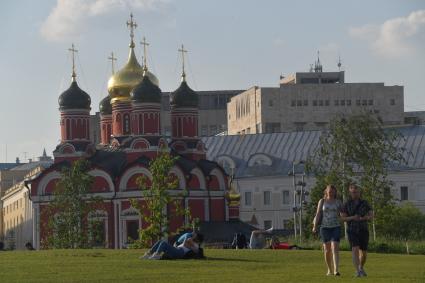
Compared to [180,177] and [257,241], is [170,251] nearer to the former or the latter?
[257,241]

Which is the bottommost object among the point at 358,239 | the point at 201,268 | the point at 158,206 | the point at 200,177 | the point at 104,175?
the point at 201,268

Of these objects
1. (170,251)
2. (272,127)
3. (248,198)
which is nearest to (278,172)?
(248,198)

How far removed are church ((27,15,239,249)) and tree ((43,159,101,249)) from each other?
37.9ft

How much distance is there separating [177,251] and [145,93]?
A: 58463mm

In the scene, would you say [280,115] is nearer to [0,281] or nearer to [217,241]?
[217,241]

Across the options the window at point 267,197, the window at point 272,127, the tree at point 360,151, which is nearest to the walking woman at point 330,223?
the tree at point 360,151

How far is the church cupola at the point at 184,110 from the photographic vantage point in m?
103

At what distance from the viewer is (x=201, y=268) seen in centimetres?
3547

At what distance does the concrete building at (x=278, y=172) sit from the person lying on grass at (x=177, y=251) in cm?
7443

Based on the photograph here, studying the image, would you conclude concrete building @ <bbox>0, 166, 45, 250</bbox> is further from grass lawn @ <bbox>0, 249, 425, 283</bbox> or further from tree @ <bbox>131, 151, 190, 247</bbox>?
grass lawn @ <bbox>0, 249, 425, 283</bbox>

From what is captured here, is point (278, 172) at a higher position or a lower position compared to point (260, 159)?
lower

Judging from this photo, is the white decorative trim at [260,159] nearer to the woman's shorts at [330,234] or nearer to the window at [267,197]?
the window at [267,197]

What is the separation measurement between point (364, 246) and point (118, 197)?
6530 cm

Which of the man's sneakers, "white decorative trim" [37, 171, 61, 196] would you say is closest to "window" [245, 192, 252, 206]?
"white decorative trim" [37, 171, 61, 196]
